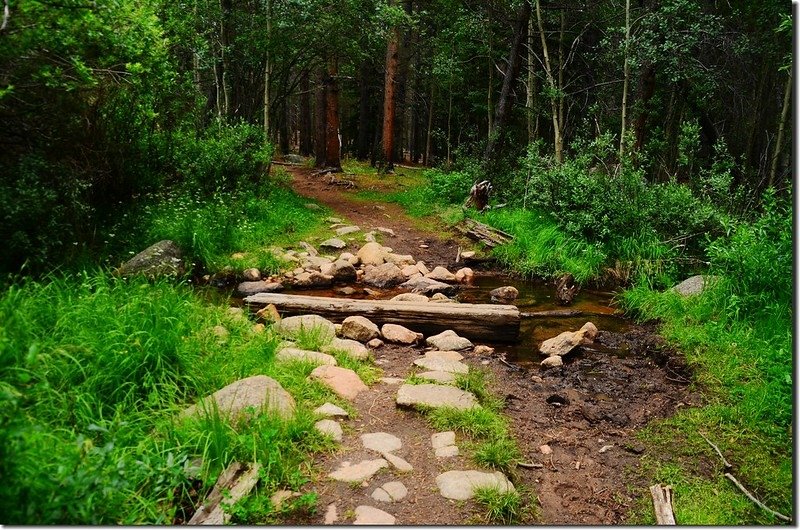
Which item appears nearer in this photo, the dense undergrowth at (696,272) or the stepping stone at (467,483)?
the stepping stone at (467,483)

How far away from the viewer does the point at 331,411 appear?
3670mm

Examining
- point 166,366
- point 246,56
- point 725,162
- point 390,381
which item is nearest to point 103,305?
point 166,366

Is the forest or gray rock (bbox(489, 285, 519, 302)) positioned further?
gray rock (bbox(489, 285, 519, 302))

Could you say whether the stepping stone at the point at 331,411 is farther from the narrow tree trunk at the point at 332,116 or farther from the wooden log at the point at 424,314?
the narrow tree trunk at the point at 332,116

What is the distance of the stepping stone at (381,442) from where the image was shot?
3.36 metres

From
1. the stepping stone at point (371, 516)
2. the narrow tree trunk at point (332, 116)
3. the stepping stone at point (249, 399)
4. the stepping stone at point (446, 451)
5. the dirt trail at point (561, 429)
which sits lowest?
the dirt trail at point (561, 429)

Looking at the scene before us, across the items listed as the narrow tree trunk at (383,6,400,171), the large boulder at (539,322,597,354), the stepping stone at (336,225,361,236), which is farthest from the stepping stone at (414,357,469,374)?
the narrow tree trunk at (383,6,400,171)

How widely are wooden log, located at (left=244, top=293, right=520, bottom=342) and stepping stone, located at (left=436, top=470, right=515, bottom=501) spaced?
2.90 metres

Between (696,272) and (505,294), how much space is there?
2.82 metres

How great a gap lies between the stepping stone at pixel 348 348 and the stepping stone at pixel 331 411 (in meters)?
1.07

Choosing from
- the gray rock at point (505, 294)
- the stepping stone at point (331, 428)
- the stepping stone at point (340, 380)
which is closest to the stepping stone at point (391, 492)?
the stepping stone at point (331, 428)

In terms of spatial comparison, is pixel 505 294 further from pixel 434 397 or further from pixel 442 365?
pixel 434 397

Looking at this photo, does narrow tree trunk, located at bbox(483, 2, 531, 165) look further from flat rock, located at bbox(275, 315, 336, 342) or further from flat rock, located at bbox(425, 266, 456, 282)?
flat rock, located at bbox(275, 315, 336, 342)

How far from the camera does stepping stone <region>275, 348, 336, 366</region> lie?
438 cm
